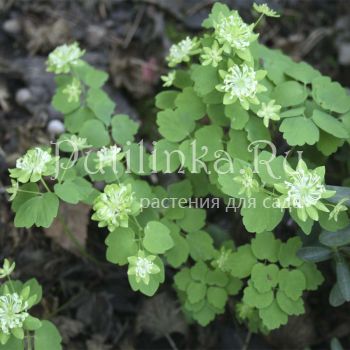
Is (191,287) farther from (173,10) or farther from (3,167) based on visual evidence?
(173,10)

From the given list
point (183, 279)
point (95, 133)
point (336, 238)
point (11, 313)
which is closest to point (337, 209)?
point (336, 238)

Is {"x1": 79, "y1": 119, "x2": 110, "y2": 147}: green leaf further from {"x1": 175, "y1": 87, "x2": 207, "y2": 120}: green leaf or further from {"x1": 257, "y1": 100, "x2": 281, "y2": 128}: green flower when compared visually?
{"x1": 257, "y1": 100, "x2": 281, "y2": 128}: green flower

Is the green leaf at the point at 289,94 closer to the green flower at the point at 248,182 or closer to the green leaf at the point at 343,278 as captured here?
the green flower at the point at 248,182

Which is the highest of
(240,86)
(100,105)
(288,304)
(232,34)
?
(232,34)

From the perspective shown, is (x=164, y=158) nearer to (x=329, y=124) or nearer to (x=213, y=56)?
(x=213, y=56)

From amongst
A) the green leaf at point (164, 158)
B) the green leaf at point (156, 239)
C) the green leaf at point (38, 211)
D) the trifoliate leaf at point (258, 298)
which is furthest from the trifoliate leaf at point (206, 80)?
the trifoliate leaf at point (258, 298)
